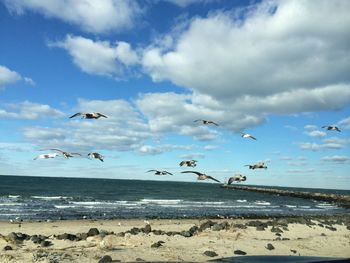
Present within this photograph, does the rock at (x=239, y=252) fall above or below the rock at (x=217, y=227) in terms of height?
below

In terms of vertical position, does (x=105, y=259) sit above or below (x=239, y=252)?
below

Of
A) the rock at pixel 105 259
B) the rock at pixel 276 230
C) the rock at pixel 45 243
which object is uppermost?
the rock at pixel 276 230

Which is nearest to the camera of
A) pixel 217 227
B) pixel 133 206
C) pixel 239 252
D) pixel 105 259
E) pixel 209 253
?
pixel 105 259

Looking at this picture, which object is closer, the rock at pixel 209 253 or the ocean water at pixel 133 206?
the rock at pixel 209 253

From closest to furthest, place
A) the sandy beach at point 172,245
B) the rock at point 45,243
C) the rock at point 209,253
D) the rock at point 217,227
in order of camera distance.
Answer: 1. the sandy beach at point 172,245
2. the rock at point 209,253
3. the rock at point 45,243
4. the rock at point 217,227

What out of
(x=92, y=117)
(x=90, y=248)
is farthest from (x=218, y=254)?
(x=92, y=117)

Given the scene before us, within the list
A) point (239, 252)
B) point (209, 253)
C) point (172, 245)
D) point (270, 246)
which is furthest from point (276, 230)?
point (209, 253)

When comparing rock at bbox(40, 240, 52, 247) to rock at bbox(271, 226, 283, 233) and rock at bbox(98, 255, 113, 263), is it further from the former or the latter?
rock at bbox(271, 226, 283, 233)

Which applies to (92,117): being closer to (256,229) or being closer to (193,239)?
(193,239)

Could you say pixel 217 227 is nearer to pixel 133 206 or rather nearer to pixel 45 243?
pixel 45 243

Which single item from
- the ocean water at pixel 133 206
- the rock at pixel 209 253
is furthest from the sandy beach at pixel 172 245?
the ocean water at pixel 133 206

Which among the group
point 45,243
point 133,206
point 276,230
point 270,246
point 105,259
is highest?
point 133,206

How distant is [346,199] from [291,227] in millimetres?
77441

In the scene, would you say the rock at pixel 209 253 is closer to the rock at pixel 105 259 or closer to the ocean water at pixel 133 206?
the rock at pixel 105 259
